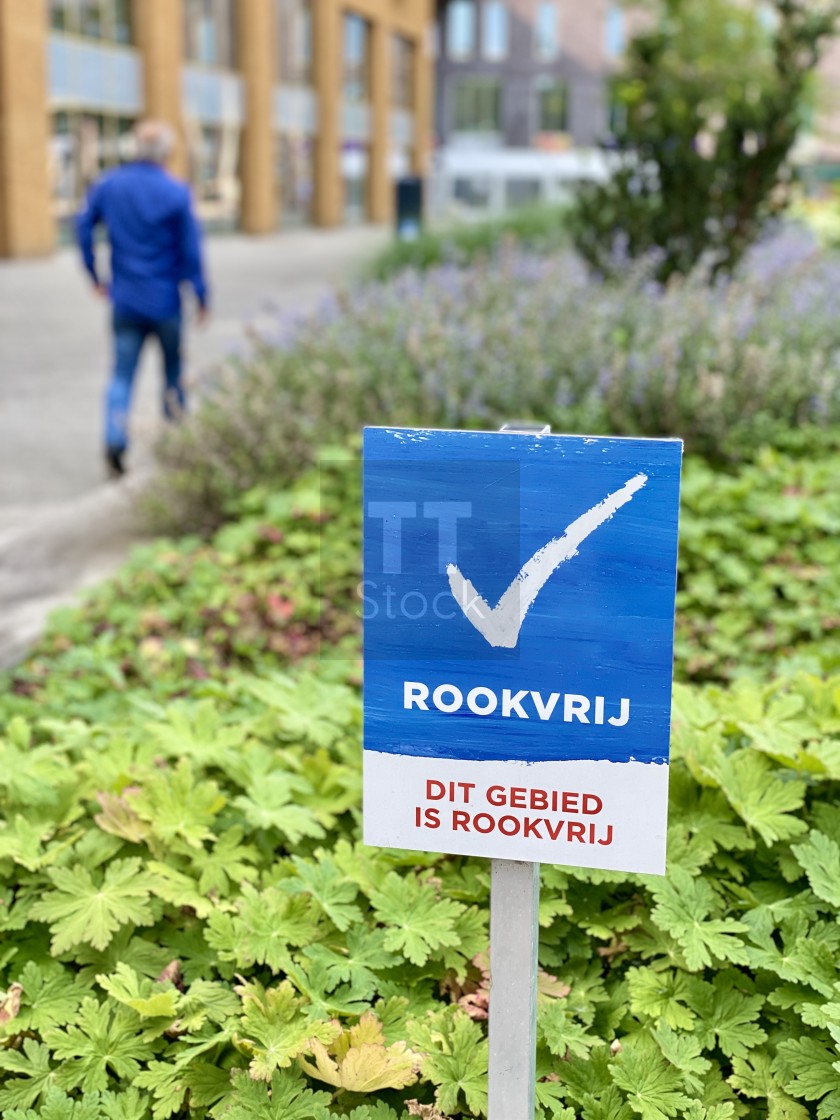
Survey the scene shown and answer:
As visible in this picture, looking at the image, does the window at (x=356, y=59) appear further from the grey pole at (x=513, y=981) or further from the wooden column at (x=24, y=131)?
the grey pole at (x=513, y=981)

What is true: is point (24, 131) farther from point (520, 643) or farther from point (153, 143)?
point (520, 643)

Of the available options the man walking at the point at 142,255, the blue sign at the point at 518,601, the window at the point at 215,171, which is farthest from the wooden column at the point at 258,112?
the blue sign at the point at 518,601

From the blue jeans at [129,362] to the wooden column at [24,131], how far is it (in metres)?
17.6

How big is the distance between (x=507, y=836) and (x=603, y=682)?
0.24 meters

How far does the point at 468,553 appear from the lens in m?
1.72

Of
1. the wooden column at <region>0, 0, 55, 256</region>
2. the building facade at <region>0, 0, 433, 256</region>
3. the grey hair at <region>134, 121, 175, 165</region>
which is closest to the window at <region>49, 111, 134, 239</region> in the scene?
the building facade at <region>0, 0, 433, 256</region>

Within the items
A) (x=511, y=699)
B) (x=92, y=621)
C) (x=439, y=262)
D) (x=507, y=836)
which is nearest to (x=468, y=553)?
(x=511, y=699)

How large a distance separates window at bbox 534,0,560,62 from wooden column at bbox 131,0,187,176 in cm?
3678

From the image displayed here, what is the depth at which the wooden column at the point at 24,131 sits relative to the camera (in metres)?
23.4

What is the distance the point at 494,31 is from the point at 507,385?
61.4m

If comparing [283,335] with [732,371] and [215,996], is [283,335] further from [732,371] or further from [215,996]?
[215,996]

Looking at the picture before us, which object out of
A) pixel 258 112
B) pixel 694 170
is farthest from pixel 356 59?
pixel 694 170

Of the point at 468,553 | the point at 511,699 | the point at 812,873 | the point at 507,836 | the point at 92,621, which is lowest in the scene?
the point at 92,621

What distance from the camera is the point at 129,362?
7.73 metres
